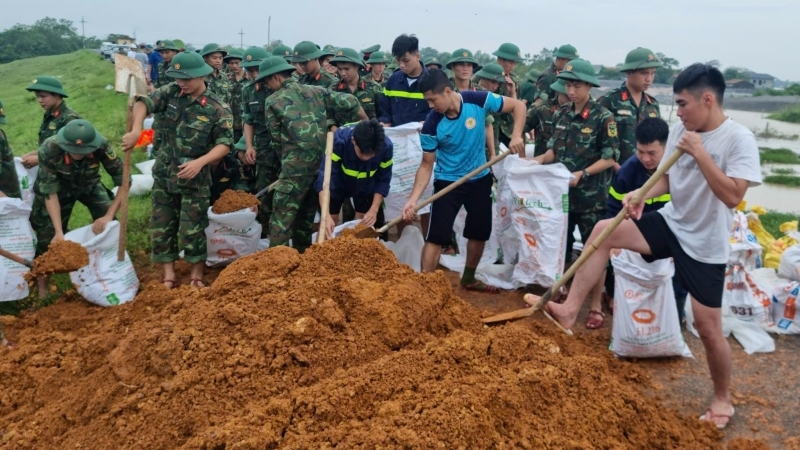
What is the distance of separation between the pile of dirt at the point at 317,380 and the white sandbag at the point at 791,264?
191 centimetres

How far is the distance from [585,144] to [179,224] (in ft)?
10.7

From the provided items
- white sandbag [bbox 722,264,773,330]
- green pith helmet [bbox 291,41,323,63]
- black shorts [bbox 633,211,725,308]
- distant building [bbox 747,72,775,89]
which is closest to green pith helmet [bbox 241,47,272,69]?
green pith helmet [bbox 291,41,323,63]

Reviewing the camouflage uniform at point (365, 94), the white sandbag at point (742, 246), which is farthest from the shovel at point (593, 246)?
the camouflage uniform at point (365, 94)

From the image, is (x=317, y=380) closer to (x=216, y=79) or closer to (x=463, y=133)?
(x=463, y=133)

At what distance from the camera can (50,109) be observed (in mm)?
5113

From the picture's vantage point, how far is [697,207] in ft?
9.87

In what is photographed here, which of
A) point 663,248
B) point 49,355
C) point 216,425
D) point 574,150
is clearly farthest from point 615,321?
point 49,355

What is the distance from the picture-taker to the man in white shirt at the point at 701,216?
2.76m

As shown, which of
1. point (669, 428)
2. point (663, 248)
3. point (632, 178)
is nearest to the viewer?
point (669, 428)

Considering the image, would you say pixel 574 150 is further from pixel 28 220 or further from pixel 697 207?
pixel 28 220

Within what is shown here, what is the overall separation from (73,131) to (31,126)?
41.3 feet

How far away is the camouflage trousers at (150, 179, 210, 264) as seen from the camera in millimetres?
4746

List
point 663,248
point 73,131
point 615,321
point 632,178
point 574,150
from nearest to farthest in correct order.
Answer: point 663,248, point 615,321, point 632,178, point 73,131, point 574,150

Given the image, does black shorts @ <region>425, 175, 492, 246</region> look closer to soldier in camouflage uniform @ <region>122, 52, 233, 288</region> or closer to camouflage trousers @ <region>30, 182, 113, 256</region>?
soldier in camouflage uniform @ <region>122, 52, 233, 288</region>
